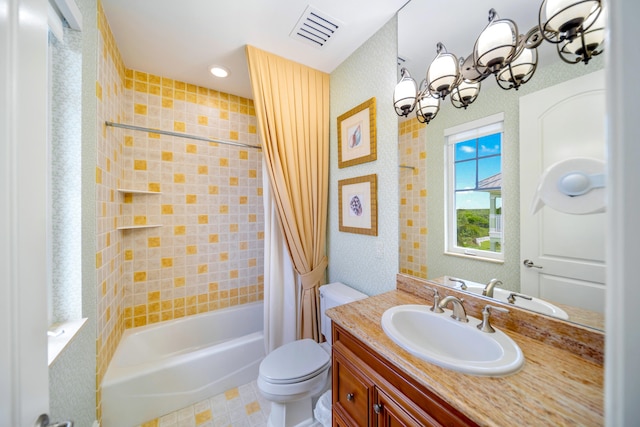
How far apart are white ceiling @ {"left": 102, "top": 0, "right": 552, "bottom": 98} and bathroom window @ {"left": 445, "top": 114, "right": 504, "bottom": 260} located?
1.20 ft

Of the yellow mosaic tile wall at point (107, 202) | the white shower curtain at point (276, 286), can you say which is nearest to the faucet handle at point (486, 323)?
the white shower curtain at point (276, 286)

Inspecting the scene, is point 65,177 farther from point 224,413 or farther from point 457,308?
point 457,308

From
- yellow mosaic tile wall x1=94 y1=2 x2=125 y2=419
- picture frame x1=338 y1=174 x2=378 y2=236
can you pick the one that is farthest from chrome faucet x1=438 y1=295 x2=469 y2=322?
yellow mosaic tile wall x1=94 y1=2 x2=125 y2=419

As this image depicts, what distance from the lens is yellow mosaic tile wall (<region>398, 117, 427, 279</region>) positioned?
1245 mm

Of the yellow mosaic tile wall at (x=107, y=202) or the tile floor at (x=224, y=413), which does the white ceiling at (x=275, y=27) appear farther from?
the tile floor at (x=224, y=413)

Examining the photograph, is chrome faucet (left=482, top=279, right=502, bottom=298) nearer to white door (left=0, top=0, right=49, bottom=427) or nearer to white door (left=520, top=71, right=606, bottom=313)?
white door (left=520, top=71, right=606, bottom=313)

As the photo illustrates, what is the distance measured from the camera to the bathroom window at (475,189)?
943 millimetres

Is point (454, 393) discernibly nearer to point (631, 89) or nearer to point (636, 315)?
point (636, 315)

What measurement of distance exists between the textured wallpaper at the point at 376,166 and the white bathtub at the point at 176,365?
1.03m

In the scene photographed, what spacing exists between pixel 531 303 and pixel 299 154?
1.55 m

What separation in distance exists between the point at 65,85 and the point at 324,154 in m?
1.48

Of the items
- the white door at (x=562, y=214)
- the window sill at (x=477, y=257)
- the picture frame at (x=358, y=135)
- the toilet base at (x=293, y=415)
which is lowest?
the toilet base at (x=293, y=415)

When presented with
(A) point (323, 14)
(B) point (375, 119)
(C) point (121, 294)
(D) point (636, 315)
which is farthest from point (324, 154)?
(C) point (121, 294)

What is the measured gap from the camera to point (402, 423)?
722mm
